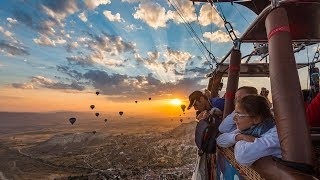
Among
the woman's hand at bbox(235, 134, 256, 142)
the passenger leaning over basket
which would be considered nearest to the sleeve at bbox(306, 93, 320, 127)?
the passenger leaning over basket

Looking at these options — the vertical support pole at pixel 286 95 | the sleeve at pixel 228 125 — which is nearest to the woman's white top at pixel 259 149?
the vertical support pole at pixel 286 95

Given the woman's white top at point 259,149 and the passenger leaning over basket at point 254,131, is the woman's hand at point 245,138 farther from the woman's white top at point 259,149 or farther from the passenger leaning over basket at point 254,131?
the woman's white top at point 259,149

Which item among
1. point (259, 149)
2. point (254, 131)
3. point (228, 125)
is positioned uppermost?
point (228, 125)

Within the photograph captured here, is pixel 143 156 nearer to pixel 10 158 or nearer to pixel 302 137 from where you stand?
pixel 10 158

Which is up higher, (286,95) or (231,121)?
(286,95)

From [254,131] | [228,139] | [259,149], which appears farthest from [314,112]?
[259,149]

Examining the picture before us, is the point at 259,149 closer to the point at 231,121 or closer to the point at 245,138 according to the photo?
the point at 245,138

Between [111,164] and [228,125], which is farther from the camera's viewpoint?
[111,164]

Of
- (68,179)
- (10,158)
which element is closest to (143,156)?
(68,179)
